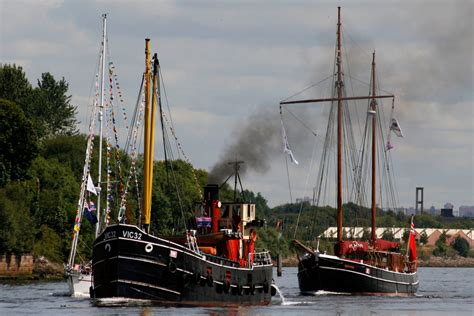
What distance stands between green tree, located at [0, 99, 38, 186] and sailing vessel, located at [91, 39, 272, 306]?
2915 inches

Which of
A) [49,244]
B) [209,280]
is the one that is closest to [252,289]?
[209,280]

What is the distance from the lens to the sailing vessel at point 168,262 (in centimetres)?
9856

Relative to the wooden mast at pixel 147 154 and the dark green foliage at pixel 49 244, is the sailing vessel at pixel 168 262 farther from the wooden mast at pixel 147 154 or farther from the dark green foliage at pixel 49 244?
the dark green foliage at pixel 49 244

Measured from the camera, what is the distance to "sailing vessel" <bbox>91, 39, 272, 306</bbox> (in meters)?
98.6

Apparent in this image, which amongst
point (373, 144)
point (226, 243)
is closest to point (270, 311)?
point (226, 243)

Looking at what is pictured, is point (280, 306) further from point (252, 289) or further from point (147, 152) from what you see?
point (147, 152)

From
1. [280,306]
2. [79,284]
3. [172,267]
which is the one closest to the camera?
[172,267]

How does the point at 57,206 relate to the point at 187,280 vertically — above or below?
above

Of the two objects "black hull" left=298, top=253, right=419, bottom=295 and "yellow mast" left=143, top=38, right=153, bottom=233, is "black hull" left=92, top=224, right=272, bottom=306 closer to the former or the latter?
"yellow mast" left=143, top=38, right=153, bottom=233

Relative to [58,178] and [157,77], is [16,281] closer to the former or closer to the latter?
[58,178]

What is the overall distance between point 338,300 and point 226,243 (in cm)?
2051

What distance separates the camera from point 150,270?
9906cm

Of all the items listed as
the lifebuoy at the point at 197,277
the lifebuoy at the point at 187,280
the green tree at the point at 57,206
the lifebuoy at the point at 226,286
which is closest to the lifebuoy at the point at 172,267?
the lifebuoy at the point at 187,280

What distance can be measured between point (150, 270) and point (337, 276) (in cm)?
4234
